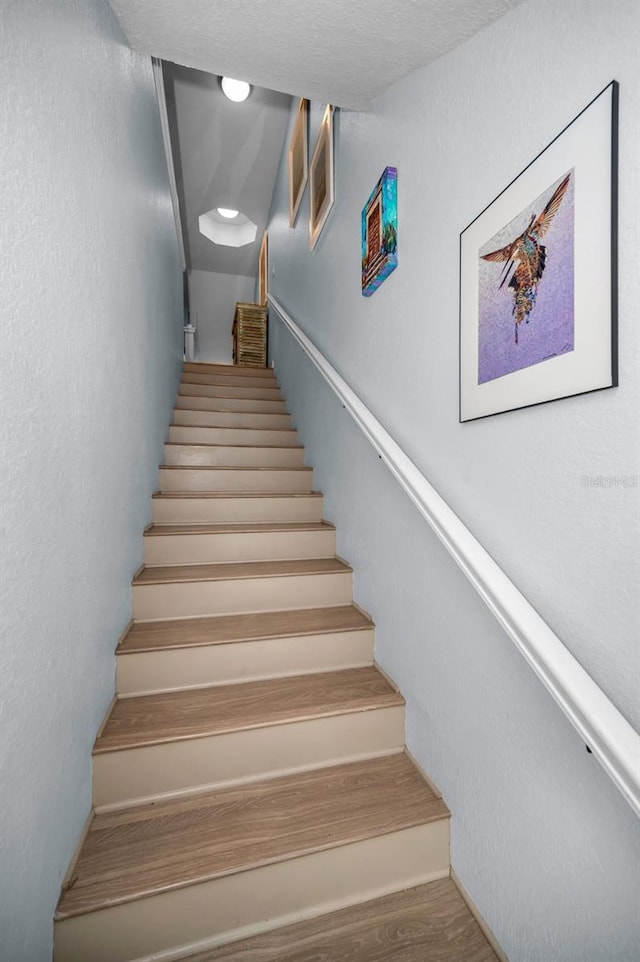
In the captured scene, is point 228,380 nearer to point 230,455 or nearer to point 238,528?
point 230,455

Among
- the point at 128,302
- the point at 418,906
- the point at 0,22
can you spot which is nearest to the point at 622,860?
the point at 418,906

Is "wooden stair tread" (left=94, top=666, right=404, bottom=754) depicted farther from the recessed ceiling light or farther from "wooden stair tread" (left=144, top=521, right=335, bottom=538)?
the recessed ceiling light

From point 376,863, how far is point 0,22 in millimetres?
1933

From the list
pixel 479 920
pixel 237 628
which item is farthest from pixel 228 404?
pixel 479 920

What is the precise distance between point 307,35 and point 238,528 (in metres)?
1.78

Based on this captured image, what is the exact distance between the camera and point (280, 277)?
12.8ft

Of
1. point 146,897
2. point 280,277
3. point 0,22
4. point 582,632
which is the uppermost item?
point 280,277

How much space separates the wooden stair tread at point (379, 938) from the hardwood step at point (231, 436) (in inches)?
88.4

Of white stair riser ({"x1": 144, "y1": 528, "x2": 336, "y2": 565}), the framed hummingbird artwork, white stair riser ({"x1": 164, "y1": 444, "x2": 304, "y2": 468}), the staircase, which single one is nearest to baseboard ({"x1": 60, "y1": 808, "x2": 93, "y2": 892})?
the staircase

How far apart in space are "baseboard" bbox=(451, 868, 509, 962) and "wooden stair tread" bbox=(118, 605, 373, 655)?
75cm

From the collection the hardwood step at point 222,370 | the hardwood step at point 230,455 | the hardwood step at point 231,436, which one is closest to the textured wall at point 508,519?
the hardwood step at point 230,455

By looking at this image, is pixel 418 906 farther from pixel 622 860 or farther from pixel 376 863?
pixel 622 860

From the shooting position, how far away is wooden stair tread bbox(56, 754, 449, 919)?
101cm

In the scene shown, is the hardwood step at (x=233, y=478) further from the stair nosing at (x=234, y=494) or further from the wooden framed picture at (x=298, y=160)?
the wooden framed picture at (x=298, y=160)
